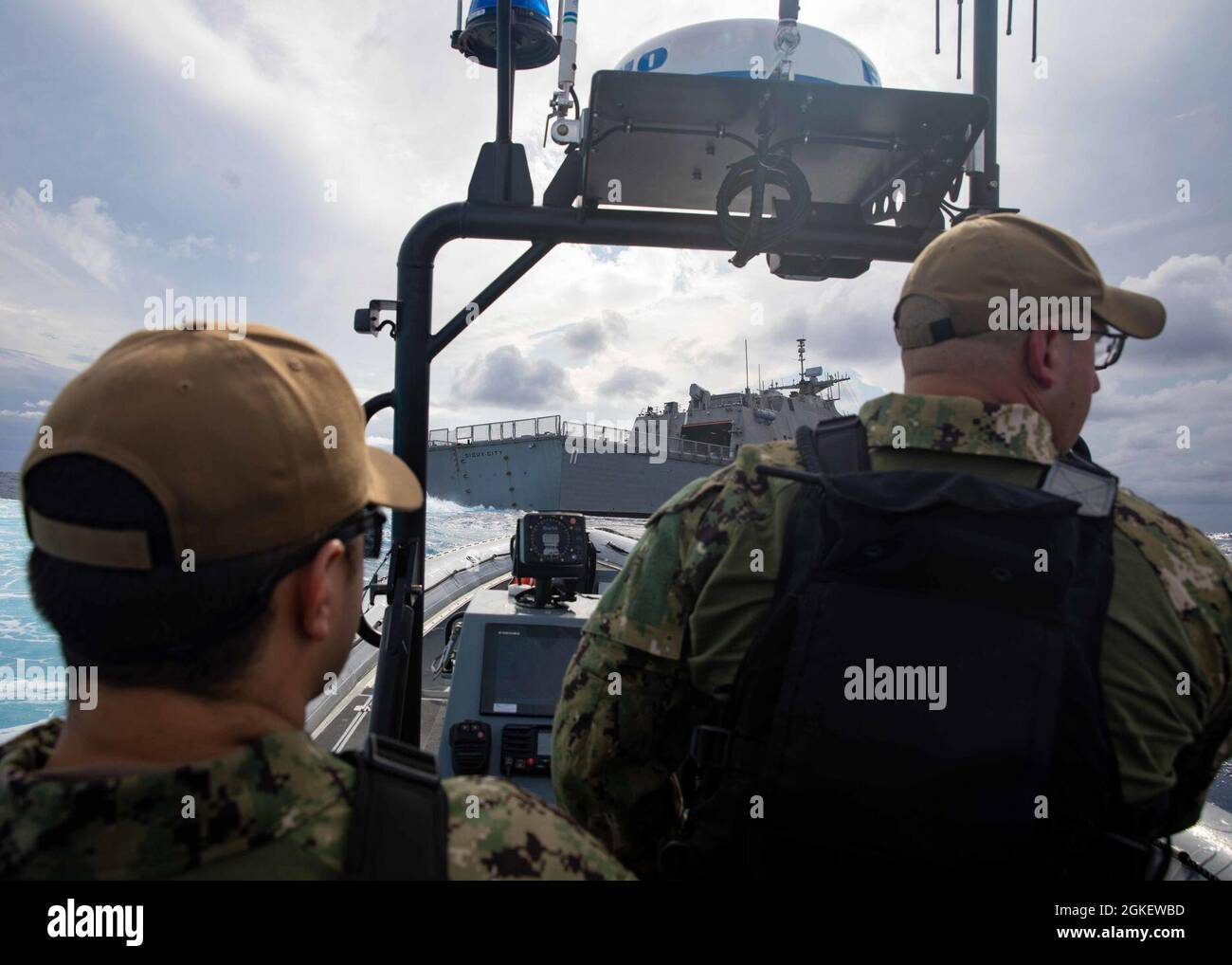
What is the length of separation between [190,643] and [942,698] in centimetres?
97

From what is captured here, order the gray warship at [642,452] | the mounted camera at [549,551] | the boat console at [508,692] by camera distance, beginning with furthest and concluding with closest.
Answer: the gray warship at [642,452] < the mounted camera at [549,551] < the boat console at [508,692]

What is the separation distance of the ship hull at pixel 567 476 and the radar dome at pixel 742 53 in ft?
92.1

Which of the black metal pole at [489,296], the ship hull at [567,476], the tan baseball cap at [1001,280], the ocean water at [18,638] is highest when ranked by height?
the ship hull at [567,476]

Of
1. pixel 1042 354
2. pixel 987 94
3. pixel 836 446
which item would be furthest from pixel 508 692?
pixel 987 94

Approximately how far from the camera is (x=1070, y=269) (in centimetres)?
135

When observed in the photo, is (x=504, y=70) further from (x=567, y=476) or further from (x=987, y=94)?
(x=567, y=476)

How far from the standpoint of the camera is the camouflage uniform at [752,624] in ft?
3.96

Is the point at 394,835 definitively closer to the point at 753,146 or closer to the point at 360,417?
the point at 360,417

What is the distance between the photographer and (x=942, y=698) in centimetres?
114

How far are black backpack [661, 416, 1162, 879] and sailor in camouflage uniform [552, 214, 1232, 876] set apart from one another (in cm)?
9

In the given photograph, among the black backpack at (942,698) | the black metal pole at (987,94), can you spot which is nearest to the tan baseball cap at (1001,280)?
the black backpack at (942,698)

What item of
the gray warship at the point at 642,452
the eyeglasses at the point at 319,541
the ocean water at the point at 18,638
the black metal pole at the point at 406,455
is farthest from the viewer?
the gray warship at the point at 642,452

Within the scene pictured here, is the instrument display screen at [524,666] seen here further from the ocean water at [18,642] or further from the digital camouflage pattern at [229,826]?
the digital camouflage pattern at [229,826]
